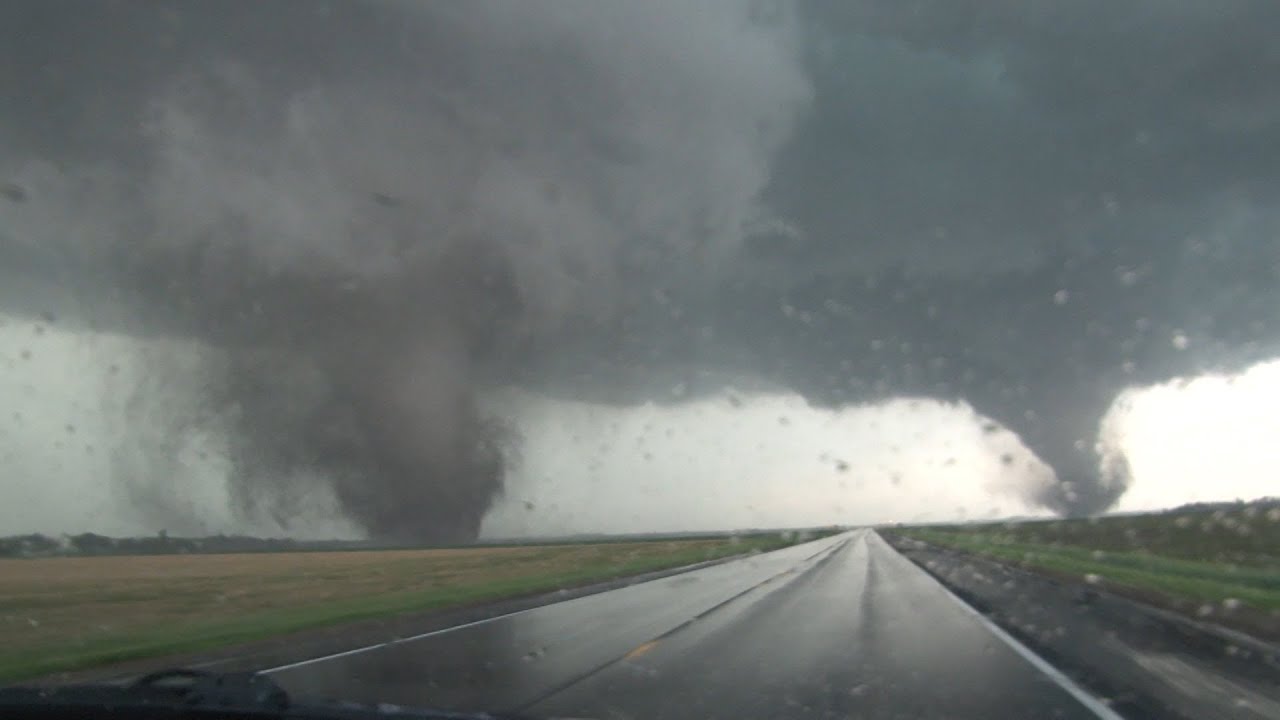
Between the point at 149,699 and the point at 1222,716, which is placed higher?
the point at 149,699

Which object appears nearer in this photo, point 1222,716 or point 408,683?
point 1222,716

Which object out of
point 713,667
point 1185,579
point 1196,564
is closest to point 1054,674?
point 713,667

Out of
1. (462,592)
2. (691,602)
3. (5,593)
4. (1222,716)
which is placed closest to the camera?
(1222,716)

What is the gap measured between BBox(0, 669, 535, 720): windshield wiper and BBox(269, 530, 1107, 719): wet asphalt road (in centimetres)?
278

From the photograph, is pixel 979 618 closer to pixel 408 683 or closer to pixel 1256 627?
pixel 1256 627

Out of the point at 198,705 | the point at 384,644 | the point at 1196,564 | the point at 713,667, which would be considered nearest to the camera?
the point at 198,705

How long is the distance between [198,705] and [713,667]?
668 cm

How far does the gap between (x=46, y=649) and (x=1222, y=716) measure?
583 inches

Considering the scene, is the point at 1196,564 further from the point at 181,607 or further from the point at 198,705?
the point at 198,705

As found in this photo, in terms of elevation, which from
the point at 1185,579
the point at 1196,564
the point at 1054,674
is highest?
the point at 1196,564

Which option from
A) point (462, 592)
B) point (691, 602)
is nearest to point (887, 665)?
point (691, 602)

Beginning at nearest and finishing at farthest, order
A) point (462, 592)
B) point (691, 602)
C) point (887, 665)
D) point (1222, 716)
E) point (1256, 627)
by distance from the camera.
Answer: point (1222, 716) < point (887, 665) < point (1256, 627) < point (691, 602) < point (462, 592)

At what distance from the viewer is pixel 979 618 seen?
54.9ft

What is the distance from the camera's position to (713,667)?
10914 mm
